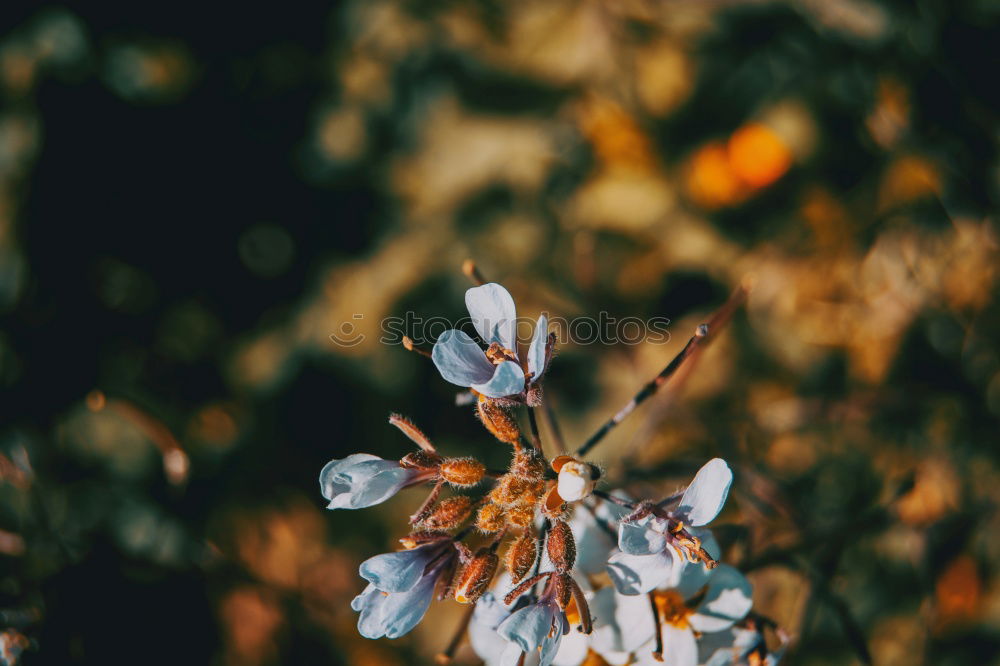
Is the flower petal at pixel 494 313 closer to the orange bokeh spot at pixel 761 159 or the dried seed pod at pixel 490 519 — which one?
the dried seed pod at pixel 490 519

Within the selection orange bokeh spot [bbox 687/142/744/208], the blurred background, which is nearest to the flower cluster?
the blurred background

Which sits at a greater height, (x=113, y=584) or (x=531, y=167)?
(x=531, y=167)

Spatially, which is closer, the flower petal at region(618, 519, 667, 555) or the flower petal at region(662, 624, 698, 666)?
the flower petal at region(618, 519, 667, 555)

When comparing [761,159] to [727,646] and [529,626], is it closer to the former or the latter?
[727,646]

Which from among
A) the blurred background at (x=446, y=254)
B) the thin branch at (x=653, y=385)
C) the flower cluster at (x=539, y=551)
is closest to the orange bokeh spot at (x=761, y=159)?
the blurred background at (x=446, y=254)

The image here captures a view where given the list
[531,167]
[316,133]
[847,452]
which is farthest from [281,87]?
[847,452]

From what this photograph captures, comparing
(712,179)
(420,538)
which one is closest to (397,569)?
(420,538)

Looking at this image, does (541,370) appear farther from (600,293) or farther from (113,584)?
(113,584)

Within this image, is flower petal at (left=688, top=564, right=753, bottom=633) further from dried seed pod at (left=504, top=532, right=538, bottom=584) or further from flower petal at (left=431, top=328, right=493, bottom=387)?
flower petal at (left=431, top=328, right=493, bottom=387)
